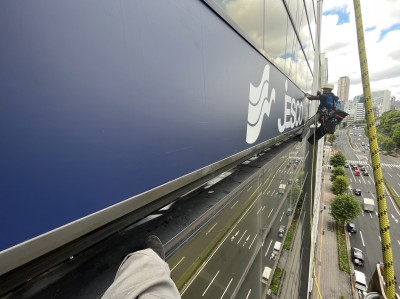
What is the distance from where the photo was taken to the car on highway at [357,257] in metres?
13.7

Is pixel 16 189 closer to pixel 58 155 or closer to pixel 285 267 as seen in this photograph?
pixel 58 155

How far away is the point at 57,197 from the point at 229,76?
132 cm

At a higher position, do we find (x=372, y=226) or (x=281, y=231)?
(x=281, y=231)

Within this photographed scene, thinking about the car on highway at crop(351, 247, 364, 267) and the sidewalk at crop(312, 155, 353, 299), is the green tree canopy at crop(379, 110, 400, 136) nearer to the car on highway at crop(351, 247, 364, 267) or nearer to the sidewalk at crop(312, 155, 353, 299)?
the sidewalk at crop(312, 155, 353, 299)

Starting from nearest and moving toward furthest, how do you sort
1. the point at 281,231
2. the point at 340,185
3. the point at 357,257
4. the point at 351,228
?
the point at 281,231
the point at 357,257
the point at 351,228
the point at 340,185

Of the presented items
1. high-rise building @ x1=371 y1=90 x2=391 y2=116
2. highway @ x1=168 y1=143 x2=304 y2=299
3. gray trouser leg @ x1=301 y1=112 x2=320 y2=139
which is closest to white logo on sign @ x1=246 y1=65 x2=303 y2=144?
highway @ x1=168 y1=143 x2=304 y2=299

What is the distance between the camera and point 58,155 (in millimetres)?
556

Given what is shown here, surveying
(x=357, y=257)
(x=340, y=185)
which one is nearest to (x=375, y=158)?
(x=357, y=257)

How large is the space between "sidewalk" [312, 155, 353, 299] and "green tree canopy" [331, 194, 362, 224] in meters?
1.65

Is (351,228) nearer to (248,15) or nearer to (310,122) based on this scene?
(310,122)

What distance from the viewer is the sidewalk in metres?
11.8

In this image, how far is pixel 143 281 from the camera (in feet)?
1.78

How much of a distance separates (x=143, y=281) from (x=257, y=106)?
1947 millimetres

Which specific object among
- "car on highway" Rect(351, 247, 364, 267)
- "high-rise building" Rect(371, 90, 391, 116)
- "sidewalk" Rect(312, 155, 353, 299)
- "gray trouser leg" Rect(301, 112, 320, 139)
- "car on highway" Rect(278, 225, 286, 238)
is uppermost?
"high-rise building" Rect(371, 90, 391, 116)
